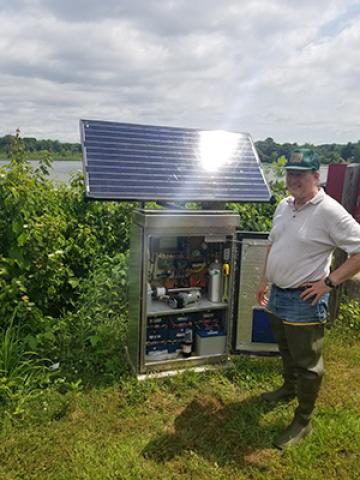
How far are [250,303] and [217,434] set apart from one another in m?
1.42

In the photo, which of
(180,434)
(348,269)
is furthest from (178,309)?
(348,269)

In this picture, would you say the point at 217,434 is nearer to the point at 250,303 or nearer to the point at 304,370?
the point at 304,370

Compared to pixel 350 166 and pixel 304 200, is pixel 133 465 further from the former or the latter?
pixel 350 166

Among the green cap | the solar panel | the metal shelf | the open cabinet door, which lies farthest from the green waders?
the solar panel

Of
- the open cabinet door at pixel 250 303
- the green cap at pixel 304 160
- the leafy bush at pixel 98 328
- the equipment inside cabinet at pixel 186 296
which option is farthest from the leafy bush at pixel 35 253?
the green cap at pixel 304 160

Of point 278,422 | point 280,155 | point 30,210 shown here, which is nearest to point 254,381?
point 278,422

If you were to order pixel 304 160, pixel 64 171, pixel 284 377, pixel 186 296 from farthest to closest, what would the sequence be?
pixel 64 171, pixel 186 296, pixel 284 377, pixel 304 160

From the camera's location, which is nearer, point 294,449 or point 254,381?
point 294,449

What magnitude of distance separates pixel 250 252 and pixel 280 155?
2.55m

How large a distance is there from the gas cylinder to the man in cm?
109

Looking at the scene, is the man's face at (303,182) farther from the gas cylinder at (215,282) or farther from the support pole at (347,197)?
the support pole at (347,197)

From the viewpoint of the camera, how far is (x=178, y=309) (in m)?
3.95

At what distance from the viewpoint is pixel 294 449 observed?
9.66ft

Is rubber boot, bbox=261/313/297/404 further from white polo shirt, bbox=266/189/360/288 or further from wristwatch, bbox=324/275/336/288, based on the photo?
wristwatch, bbox=324/275/336/288
